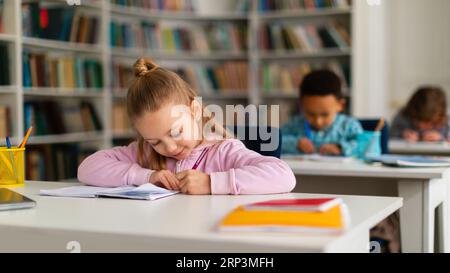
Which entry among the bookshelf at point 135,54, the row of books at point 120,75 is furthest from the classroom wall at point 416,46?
the row of books at point 120,75

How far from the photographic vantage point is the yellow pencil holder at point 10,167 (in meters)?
1.65

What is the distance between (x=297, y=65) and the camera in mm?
5223

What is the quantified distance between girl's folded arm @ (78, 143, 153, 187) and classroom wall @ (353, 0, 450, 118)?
3520 millimetres

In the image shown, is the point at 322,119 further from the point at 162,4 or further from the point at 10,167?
the point at 162,4

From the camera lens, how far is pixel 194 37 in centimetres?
531

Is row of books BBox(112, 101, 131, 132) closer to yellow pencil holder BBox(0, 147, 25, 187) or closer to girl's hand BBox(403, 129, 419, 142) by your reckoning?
girl's hand BBox(403, 129, 419, 142)

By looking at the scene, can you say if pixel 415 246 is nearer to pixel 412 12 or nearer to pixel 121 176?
pixel 121 176

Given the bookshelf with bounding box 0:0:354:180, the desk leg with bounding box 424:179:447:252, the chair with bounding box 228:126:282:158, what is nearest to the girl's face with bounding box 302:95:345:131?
the desk leg with bounding box 424:179:447:252

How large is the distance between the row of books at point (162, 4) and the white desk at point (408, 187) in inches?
117

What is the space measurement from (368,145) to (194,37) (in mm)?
2895

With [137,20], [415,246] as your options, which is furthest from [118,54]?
[415,246]
